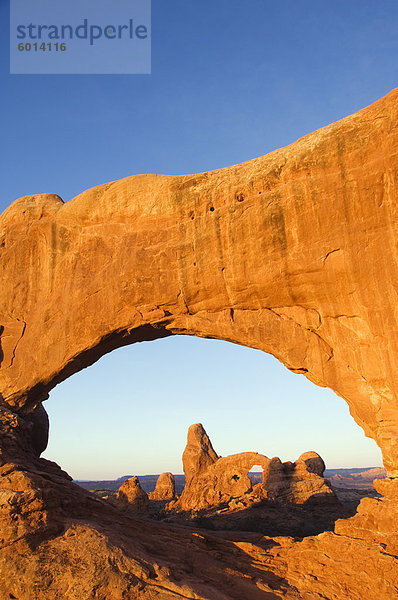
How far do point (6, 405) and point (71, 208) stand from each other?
7222 mm

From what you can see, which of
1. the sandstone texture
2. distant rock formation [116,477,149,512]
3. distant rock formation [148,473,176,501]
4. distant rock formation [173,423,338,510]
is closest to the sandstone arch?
the sandstone texture

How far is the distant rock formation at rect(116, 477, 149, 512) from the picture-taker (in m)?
36.0

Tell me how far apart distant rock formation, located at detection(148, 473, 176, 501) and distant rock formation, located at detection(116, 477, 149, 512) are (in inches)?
594

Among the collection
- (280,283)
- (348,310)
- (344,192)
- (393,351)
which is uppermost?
(344,192)

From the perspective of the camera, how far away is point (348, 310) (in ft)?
44.6

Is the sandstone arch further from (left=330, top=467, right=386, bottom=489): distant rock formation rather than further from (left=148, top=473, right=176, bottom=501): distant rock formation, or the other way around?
(left=330, top=467, right=386, bottom=489): distant rock formation

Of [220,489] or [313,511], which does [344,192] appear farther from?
[220,489]

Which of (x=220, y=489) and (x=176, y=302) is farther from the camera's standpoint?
(x=220, y=489)

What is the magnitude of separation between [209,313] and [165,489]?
4223cm

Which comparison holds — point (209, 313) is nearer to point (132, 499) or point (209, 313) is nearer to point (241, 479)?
point (132, 499)

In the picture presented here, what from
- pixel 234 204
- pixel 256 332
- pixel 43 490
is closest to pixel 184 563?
pixel 43 490

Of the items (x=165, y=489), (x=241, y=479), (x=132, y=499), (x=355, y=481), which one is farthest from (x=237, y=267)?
(x=355, y=481)

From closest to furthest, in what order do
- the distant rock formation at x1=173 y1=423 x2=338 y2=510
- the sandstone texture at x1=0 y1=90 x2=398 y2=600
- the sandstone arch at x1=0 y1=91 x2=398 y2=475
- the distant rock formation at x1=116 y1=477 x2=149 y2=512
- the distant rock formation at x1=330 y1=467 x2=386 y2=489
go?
the sandstone texture at x1=0 y1=90 x2=398 y2=600 → the sandstone arch at x1=0 y1=91 x2=398 y2=475 → the distant rock formation at x1=173 y1=423 x2=338 y2=510 → the distant rock formation at x1=116 y1=477 x2=149 y2=512 → the distant rock formation at x1=330 y1=467 x2=386 y2=489

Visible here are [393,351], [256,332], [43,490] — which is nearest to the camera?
[43,490]
